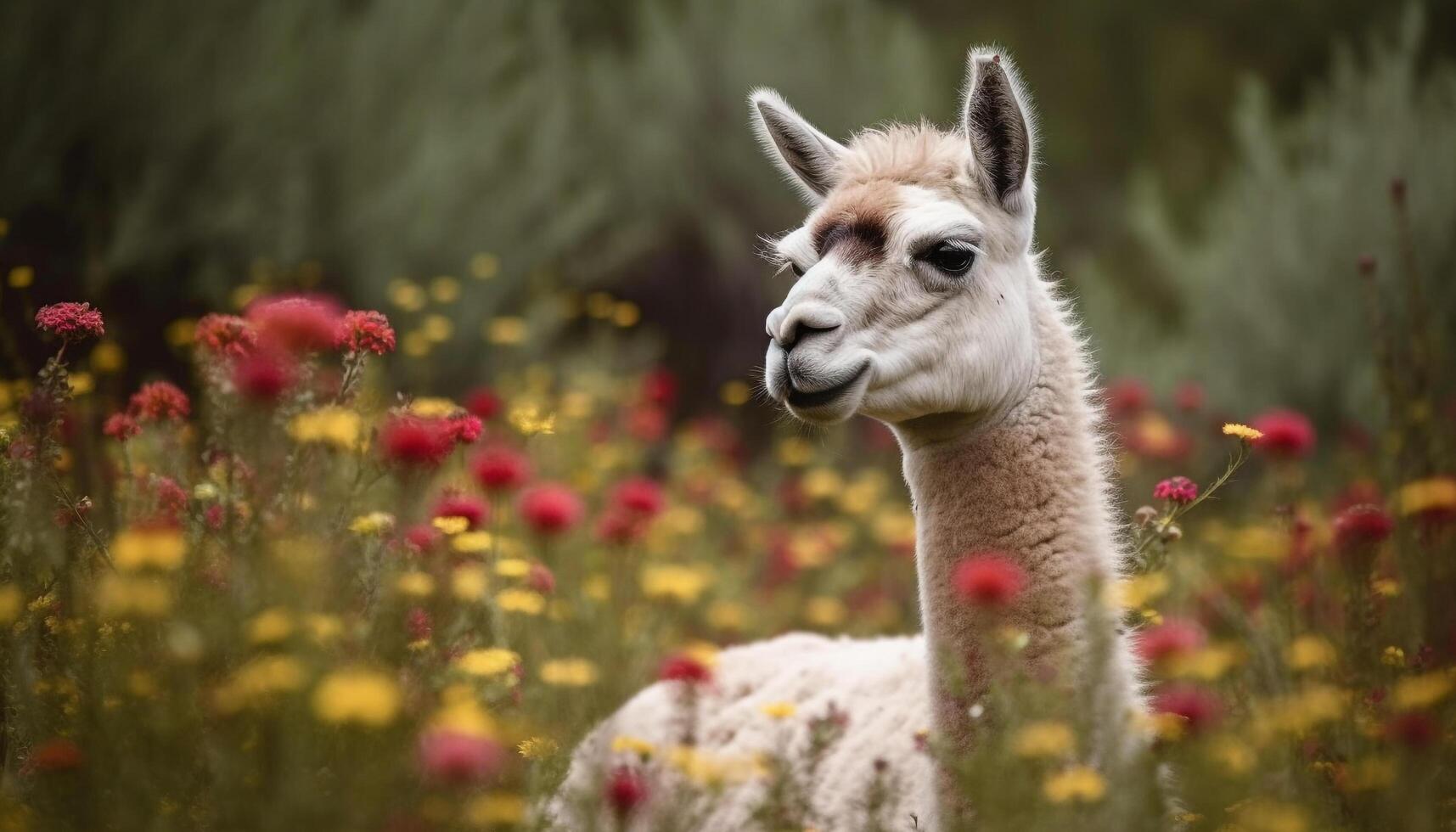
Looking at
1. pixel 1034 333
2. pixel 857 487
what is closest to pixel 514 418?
pixel 1034 333

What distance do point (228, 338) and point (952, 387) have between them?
1.48 m

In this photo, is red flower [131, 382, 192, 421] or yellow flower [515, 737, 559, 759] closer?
yellow flower [515, 737, 559, 759]

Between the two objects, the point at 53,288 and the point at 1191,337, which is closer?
the point at 53,288

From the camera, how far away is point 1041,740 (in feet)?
5.94

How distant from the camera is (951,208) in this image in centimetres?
274

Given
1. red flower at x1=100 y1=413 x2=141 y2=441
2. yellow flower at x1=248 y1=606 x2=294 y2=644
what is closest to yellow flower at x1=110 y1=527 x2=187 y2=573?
yellow flower at x1=248 y1=606 x2=294 y2=644

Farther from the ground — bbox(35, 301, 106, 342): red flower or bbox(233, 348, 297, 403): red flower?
bbox(35, 301, 106, 342): red flower

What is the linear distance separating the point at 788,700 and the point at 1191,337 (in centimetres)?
622

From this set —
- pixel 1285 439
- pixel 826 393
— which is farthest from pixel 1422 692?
pixel 826 393

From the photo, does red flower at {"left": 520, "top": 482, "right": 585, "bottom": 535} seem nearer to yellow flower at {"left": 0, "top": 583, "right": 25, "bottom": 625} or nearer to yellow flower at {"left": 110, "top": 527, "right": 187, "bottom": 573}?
yellow flower at {"left": 110, "top": 527, "right": 187, "bottom": 573}

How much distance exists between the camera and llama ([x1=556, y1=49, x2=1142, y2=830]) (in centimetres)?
255

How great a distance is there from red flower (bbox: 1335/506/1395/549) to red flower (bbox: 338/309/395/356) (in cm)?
204

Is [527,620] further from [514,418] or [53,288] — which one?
[53,288]

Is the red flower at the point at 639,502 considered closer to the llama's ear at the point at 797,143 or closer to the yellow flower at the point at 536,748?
the yellow flower at the point at 536,748
